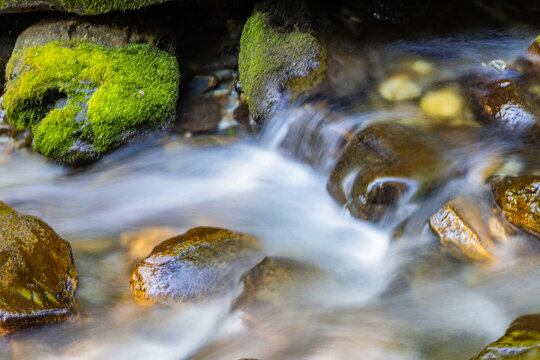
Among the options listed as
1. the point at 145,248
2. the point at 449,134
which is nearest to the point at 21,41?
the point at 145,248

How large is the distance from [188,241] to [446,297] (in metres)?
1.70

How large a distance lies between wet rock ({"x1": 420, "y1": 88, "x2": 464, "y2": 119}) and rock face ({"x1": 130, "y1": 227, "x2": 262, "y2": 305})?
7.13ft

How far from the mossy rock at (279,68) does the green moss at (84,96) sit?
0.84 metres

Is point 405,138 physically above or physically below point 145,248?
above

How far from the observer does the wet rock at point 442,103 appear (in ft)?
14.5

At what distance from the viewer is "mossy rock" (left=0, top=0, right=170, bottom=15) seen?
195 inches

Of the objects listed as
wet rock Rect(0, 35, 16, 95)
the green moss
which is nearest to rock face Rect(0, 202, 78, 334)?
the green moss

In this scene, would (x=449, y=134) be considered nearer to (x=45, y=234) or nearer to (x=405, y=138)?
(x=405, y=138)

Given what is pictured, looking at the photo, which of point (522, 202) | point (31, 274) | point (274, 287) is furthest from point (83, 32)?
point (522, 202)

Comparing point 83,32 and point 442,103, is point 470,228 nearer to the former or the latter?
point 442,103

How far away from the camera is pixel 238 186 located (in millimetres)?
4629

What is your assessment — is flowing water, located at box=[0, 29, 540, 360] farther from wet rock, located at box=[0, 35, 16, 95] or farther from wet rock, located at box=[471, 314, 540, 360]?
wet rock, located at box=[0, 35, 16, 95]

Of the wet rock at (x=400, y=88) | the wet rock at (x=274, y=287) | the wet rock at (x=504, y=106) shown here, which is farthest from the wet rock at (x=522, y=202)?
the wet rock at (x=400, y=88)

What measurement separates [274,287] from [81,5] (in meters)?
3.52
